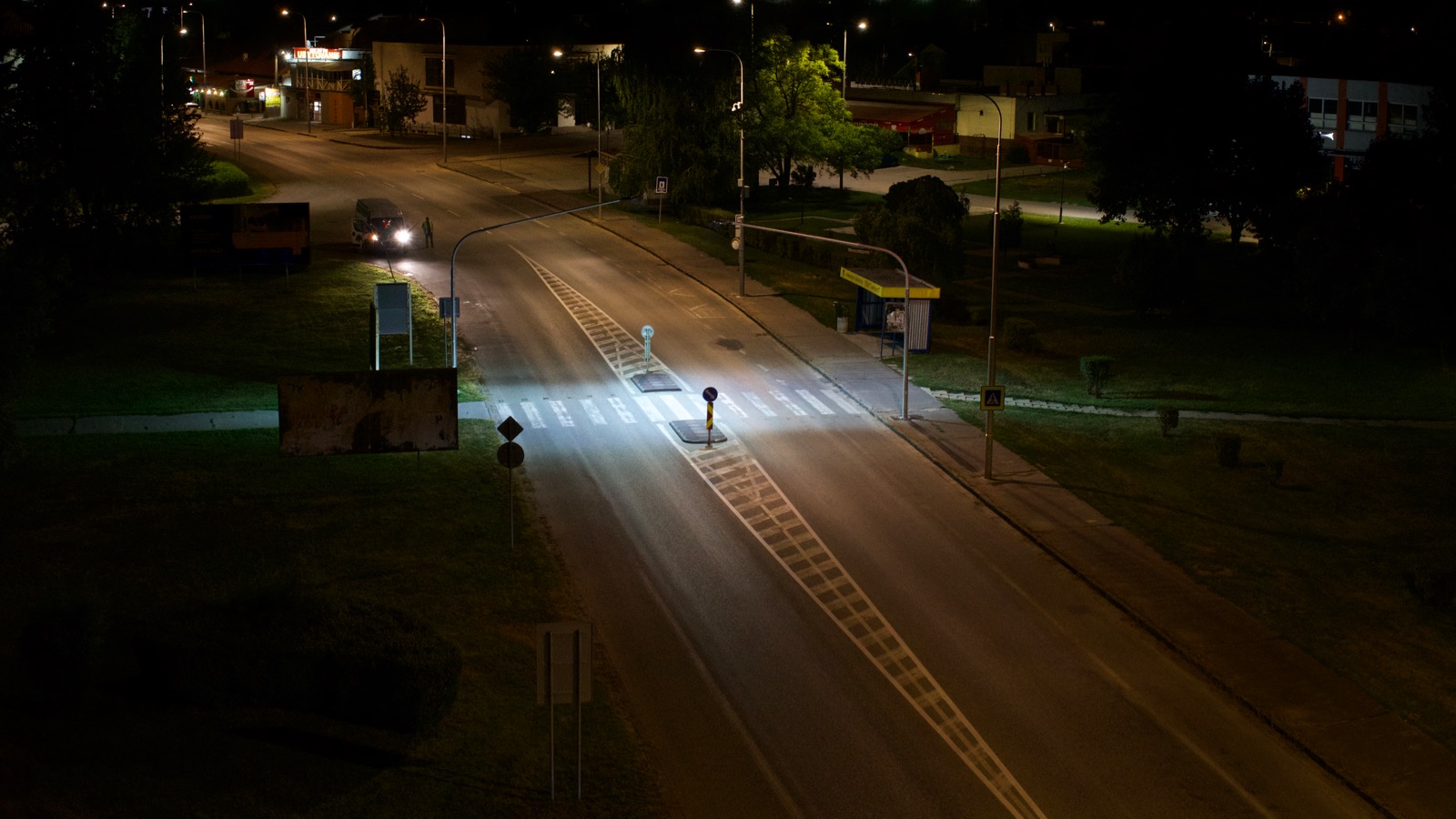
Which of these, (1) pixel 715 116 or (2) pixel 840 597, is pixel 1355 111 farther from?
(2) pixel 840 597

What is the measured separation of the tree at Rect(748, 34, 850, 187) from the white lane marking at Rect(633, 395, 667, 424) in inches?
1447

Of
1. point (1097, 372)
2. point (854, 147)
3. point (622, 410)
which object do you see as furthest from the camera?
point (854, 147)

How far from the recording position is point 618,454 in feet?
110

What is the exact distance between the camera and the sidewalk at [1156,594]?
19203mm

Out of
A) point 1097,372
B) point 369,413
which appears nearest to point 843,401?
point 1097,372

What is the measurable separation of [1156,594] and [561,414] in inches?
704

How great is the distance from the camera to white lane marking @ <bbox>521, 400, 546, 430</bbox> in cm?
3603

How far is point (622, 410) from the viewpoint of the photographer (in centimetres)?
3759

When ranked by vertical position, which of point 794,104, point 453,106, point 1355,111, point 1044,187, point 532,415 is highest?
point 453,106

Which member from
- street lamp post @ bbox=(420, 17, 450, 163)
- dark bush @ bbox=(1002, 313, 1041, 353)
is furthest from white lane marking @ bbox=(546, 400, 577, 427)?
street lamp post @ bbox=(420, 17, 450, 163)

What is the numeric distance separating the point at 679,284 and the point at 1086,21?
10514 cm

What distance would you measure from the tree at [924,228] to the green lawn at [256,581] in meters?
16.8

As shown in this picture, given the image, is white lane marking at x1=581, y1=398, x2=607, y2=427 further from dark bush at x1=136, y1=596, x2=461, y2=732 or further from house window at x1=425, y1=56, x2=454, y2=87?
house window at x1=425, y1=56, x2=454, y2=87

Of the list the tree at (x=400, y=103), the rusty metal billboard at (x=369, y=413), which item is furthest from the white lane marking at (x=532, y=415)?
the tree at (x=400, y=103)
